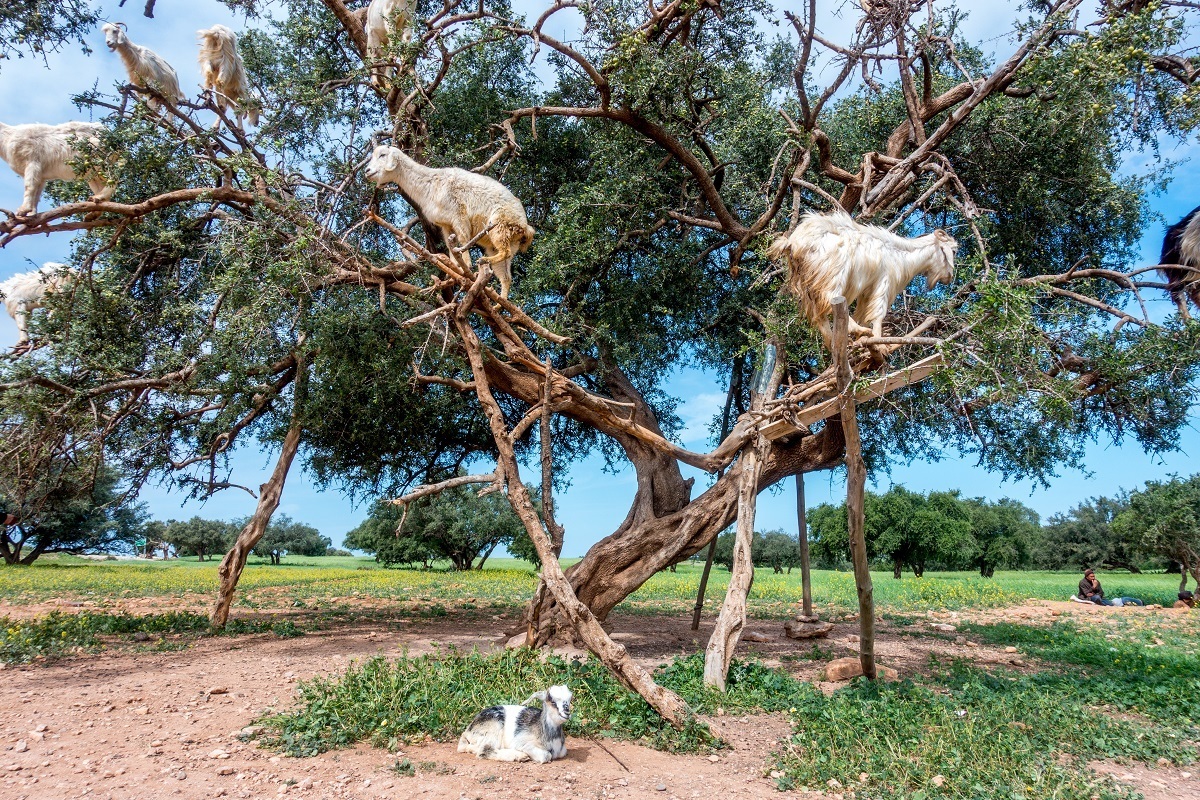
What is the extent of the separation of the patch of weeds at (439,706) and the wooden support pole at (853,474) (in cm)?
138

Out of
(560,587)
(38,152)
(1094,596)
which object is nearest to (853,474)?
(560,587)

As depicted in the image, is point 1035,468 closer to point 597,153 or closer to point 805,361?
point 805,361

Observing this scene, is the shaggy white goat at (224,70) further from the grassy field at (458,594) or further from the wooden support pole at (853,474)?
the grassy field at (458,594)

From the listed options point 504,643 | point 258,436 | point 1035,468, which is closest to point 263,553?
point 258,436

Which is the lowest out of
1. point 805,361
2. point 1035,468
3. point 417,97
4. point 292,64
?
point 1035,468

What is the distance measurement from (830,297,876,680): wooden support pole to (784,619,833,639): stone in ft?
13.8

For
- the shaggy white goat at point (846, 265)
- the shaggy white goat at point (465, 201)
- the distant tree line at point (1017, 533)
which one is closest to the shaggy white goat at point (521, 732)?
the shaggy white goat at point (846, 265)

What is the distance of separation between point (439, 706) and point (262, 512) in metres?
5.71

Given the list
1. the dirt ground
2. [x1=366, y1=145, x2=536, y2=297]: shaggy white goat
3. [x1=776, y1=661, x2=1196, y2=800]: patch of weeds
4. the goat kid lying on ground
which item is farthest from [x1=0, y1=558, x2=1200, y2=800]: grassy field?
the goat kid lying on ground

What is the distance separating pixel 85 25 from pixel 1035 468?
1485cm

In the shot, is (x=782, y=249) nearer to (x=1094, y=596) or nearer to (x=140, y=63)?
(x=140, y=63)

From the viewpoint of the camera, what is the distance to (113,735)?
18.5 feet

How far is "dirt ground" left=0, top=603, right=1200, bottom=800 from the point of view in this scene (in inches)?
184

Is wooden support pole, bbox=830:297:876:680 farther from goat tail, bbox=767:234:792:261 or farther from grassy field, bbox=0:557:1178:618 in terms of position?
grassy field, bbox=0:557:1178:618
